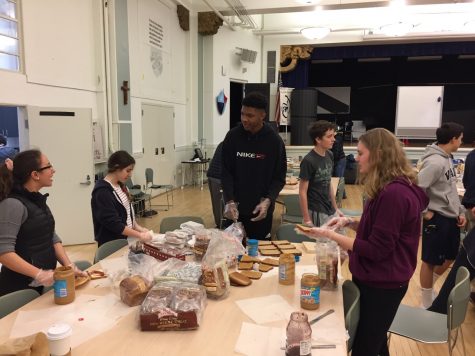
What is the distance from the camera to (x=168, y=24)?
319 inches

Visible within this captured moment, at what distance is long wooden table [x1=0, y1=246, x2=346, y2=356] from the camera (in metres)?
1.39

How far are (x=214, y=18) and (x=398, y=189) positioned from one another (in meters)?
8.41

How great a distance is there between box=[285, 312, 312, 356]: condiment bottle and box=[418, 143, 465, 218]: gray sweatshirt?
7.08 feet

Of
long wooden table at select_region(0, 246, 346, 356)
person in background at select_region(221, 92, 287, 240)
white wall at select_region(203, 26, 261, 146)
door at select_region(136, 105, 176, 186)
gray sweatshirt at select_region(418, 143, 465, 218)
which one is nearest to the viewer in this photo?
long wooden table at select_region(0, 246, 346, 356)

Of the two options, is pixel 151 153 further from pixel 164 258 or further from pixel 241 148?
pixel 164 258

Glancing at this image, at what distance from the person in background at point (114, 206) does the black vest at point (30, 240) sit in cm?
44

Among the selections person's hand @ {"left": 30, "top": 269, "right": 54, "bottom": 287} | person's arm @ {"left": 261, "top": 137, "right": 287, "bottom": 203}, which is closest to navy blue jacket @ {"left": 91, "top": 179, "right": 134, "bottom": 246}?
person's hand @ {"left": 30, "top": 269, "right": 54, "bottom": 287}

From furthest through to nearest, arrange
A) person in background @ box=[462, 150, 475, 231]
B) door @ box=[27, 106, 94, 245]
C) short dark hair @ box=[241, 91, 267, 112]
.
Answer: door @ box=[27, 106, 94, 245]
person in background @ box=[462, 150, 475, 231]
short dark hair @ box=[241, 91, 267, 112]

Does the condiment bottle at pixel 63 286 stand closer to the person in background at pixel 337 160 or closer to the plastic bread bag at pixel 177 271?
the plastic bread bag at pixel 177 271

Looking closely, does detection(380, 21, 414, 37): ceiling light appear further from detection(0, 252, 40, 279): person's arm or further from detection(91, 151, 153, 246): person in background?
detection(0, 252, 40, 279): person's arm

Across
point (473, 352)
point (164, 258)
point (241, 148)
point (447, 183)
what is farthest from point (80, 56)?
point (473, 352)

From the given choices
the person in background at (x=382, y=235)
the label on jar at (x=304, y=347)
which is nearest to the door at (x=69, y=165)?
the person in background at (x=382, y=235)

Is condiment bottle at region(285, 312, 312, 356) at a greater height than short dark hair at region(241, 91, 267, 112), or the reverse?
short dark hair at region(241, 91, 267, 112)

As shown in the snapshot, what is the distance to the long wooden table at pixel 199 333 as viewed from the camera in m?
1.39
